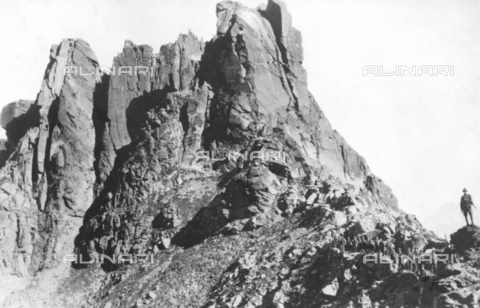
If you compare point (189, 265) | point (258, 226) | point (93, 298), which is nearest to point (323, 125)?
point (258, 226)

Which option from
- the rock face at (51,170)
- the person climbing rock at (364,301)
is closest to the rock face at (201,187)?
the rock face at (51,170)

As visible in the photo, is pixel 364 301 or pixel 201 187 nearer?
pixel 364 301

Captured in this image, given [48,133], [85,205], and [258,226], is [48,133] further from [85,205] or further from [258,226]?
[258,226]

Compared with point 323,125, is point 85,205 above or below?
below

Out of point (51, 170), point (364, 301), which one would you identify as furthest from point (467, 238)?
point (51, 170)

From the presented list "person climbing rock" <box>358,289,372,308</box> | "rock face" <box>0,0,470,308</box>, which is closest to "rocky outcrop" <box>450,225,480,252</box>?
"rock face" <box>0,0,470,308</box>

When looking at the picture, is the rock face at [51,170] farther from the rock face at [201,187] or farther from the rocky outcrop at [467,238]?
the rocky outcrop at [467,238]

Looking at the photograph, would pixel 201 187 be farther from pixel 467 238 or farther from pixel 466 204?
pixel 467 238

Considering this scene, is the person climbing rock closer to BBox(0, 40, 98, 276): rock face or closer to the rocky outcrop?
the rocky outcrop
